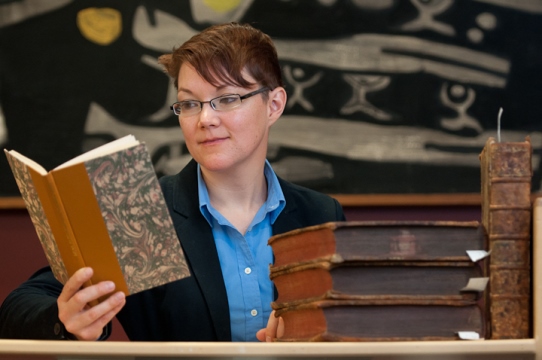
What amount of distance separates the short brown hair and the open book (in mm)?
495

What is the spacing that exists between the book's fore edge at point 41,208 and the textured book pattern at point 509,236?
660 mm

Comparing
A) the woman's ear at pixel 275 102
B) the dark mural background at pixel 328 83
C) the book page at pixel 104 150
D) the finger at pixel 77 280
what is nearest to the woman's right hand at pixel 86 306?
the finger at pixel 77 280

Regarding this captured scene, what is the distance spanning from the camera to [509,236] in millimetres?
1185

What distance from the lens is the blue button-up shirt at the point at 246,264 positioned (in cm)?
167

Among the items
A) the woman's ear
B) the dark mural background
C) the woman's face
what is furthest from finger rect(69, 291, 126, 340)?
the dark mural background

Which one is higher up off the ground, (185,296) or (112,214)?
(112,214)

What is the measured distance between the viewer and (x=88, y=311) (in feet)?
4.05

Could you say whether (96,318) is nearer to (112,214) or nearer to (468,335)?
(112,214)

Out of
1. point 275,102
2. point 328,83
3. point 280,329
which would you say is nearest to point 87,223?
point 280,329

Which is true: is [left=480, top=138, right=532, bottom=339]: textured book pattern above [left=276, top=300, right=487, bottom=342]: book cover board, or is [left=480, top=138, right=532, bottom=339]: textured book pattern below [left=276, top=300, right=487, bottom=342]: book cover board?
above

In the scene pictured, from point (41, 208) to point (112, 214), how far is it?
0.47 feet

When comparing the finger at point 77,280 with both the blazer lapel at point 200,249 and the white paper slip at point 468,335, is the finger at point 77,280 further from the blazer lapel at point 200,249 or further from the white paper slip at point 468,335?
the white paper slip at point 468,335

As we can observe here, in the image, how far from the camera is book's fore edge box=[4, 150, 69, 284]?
1195mm

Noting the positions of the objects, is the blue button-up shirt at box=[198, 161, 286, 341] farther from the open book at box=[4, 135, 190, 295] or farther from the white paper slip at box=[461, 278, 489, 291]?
the white paper slip at box=[461, 278, 489, 291]
